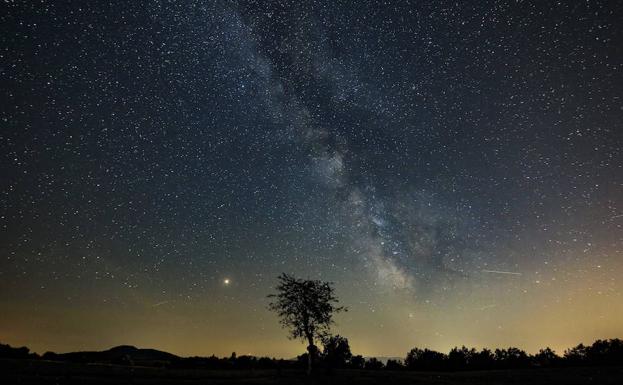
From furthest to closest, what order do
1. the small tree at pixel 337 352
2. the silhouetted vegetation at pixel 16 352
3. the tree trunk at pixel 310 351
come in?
1. the small tree at pixel 337 352
2. the tree trunk at pixel 310 351
3. the silhouetted vegetation at pixel 16 352

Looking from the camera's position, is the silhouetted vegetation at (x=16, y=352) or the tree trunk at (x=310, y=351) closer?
the silhouetted vegetation at (x=16, y=352)

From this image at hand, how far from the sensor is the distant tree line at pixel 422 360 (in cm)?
4006

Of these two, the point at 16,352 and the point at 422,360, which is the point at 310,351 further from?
the point at 16,352

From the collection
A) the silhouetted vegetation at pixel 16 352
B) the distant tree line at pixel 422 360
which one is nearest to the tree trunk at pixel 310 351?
the distant tree line at pixel 422 360

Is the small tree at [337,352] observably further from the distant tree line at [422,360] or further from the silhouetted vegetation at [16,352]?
the silhouetted vegetation at [16,352]

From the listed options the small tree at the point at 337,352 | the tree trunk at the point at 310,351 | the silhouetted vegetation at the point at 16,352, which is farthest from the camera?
the small tree at the point at 337,352

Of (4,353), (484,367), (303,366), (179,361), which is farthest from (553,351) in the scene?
(4,353)

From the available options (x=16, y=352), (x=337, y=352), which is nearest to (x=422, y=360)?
(x=337, y=352)

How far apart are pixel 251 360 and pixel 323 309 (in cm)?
1094

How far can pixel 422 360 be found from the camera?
1939 inches

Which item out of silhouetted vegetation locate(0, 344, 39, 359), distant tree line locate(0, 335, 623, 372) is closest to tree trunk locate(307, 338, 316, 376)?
distant tree line locate(0, 335, 623, 372)

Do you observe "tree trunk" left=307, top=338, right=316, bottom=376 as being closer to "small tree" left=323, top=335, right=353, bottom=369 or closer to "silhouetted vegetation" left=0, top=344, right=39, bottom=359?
"small tree" left=323, top=335, right=353, bottom=369

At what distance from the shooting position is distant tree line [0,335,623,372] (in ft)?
131

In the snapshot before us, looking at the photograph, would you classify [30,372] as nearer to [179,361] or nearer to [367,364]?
[179,361]
